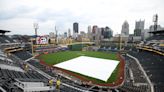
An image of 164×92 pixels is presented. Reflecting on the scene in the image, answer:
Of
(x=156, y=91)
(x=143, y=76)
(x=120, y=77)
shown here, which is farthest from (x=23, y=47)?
(x=156, y=91)

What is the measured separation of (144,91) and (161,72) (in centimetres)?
818

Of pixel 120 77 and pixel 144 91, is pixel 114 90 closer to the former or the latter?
pixel 144 91

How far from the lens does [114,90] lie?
16.8 metres

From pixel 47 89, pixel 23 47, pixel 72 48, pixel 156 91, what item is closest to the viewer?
pixel 47 89

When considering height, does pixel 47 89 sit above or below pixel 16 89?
below

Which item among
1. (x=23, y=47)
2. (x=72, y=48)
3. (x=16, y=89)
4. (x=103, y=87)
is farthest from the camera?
(x=72, y=48)

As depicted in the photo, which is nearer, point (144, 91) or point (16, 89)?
point (16, 89)

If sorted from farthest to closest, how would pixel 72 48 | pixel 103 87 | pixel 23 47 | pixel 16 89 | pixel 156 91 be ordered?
pixel 72 48 → pixel 23 47 → pixel 103 87 → pixel 156 91 → pixel 16 89

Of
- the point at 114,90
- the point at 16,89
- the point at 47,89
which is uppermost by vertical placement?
the point at 16,89

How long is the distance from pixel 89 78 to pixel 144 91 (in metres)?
8.28

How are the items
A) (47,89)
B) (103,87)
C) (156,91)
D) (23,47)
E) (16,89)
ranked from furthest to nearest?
(23,47)
(103,87)
(156,91)
(47,89)
(16,89)

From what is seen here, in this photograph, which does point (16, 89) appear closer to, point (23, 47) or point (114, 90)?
point (114, 90)

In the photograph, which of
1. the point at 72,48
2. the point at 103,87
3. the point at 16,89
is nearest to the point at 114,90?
the point at 103,87

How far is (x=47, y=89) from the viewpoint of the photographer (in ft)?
33.5
